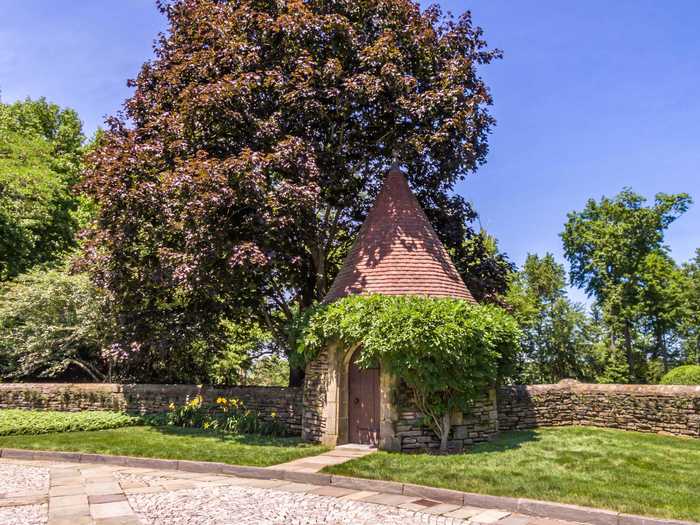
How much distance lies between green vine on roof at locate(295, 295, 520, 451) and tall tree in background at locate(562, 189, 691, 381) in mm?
28144

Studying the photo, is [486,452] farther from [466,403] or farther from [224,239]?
[224,239]

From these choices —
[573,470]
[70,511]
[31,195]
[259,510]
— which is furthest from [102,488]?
[31,195]

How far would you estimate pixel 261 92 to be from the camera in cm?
1527

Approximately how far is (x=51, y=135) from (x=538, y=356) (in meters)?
36.9

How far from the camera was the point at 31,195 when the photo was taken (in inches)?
1013

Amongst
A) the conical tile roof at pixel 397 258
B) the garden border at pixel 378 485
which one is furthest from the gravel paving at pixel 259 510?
the conical tile roof at pixel 397 258

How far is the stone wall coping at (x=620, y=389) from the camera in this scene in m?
14.3

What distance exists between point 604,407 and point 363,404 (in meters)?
8.18

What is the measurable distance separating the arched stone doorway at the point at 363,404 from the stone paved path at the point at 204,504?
401cm

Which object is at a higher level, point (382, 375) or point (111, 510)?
point (382, 375)

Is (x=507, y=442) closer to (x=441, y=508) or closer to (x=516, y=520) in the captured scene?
(x=441, y=508)

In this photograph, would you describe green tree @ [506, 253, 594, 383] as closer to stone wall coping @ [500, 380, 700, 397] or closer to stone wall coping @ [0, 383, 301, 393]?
stone wall coping @ [500, 380, 700, 397]

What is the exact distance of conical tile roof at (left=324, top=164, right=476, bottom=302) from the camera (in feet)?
42.9

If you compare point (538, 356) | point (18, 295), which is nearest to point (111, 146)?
point (18, 295)
